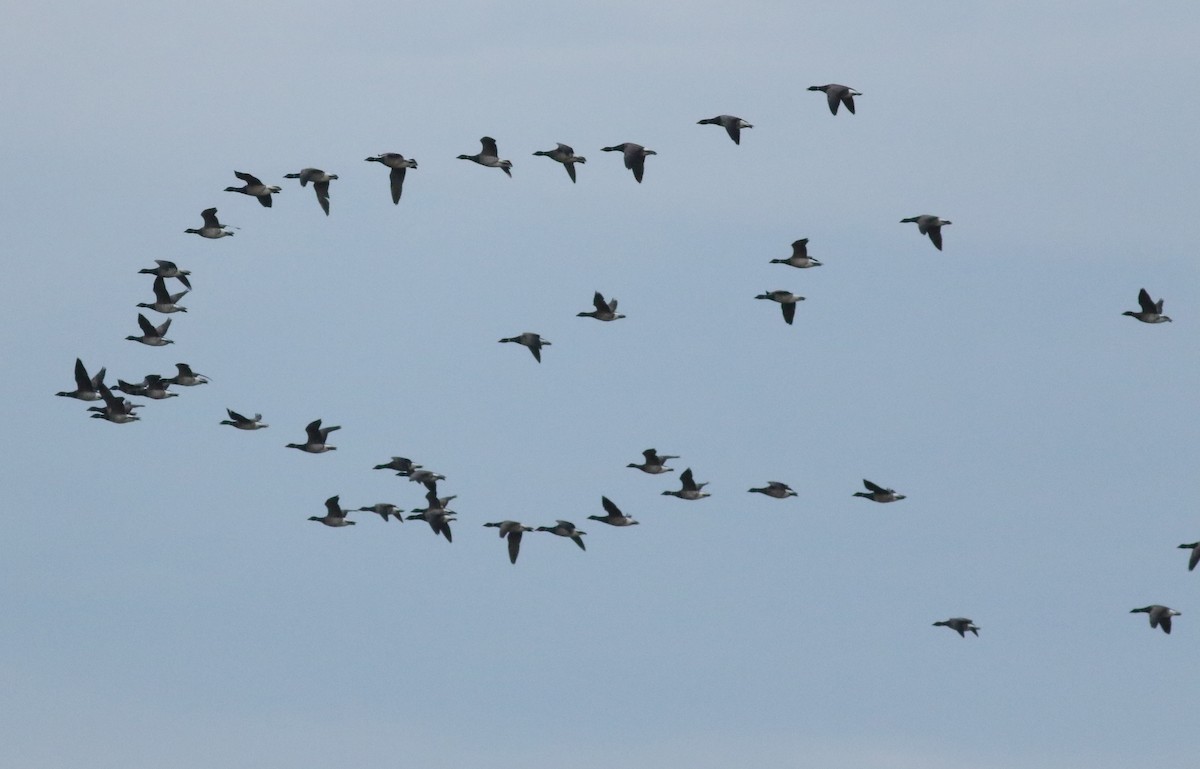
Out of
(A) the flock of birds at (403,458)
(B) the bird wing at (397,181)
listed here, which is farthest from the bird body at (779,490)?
(B) the bird wing at (397,181)

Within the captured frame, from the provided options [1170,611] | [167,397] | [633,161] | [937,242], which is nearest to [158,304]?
[167,397]

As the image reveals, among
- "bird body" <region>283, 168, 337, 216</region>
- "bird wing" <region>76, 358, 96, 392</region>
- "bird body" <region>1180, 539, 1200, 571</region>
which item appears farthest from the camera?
"bird wing" <region>76, 358, 96, 392</region>

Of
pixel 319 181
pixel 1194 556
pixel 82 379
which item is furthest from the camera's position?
pixel 82 379

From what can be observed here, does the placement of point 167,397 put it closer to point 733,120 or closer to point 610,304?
point 610,304

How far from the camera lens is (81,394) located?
64500 mm

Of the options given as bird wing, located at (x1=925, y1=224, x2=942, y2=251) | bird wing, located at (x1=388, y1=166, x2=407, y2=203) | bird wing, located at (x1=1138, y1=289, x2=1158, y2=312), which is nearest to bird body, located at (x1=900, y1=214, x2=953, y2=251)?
bird wing, located at (x1=925, y1=224, x2=942, y2=251)

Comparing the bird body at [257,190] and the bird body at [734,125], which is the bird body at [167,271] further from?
the bird body at [734,125]

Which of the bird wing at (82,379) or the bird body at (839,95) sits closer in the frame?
the bird body at (839,95)

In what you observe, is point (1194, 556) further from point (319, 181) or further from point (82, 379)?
point (82, 379)

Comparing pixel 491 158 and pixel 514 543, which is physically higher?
pixel 491 158

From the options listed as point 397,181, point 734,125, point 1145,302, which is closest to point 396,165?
point 397,181

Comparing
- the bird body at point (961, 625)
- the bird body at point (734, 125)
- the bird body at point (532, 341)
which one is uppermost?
the bird body at point (734, 125)

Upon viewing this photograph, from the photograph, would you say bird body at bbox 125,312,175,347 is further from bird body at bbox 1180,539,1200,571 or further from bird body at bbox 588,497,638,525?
bird body at bbox 1180,539,1200,571

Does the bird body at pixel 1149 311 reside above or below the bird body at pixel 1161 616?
above
